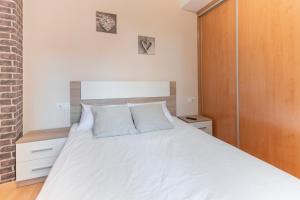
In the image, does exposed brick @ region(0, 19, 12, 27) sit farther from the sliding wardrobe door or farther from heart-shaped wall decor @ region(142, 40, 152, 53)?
the sliding wardrobe door

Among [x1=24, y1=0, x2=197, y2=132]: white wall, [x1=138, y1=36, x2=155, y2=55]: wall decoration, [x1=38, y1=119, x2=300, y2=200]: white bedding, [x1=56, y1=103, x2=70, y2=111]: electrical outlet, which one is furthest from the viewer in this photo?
[x1=138, y1=36, x2=155, y2=55]: wall decoration

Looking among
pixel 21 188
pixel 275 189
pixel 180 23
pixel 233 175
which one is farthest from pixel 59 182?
pixel 180 23

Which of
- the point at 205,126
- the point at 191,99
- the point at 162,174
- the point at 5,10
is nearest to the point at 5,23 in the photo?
the point at 5,10

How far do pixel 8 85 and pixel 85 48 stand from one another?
3.30 feet

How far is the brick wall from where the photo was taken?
1.83 metres

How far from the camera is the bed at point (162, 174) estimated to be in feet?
2.91

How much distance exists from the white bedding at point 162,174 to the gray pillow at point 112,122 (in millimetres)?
248

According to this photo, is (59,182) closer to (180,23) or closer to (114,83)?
(114,83)

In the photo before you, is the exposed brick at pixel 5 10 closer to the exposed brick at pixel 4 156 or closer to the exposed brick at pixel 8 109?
the exposed brick at pixel 8 109

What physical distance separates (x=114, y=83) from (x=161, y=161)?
152 cm

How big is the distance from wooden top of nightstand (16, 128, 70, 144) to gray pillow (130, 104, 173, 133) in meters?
0.88

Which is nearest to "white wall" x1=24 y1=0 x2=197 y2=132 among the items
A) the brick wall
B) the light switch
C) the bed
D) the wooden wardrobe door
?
the light switch

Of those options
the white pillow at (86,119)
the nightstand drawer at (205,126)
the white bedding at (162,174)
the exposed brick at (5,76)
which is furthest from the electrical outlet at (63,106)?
the nightstand drawer at (205,126)

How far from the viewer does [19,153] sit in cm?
183
